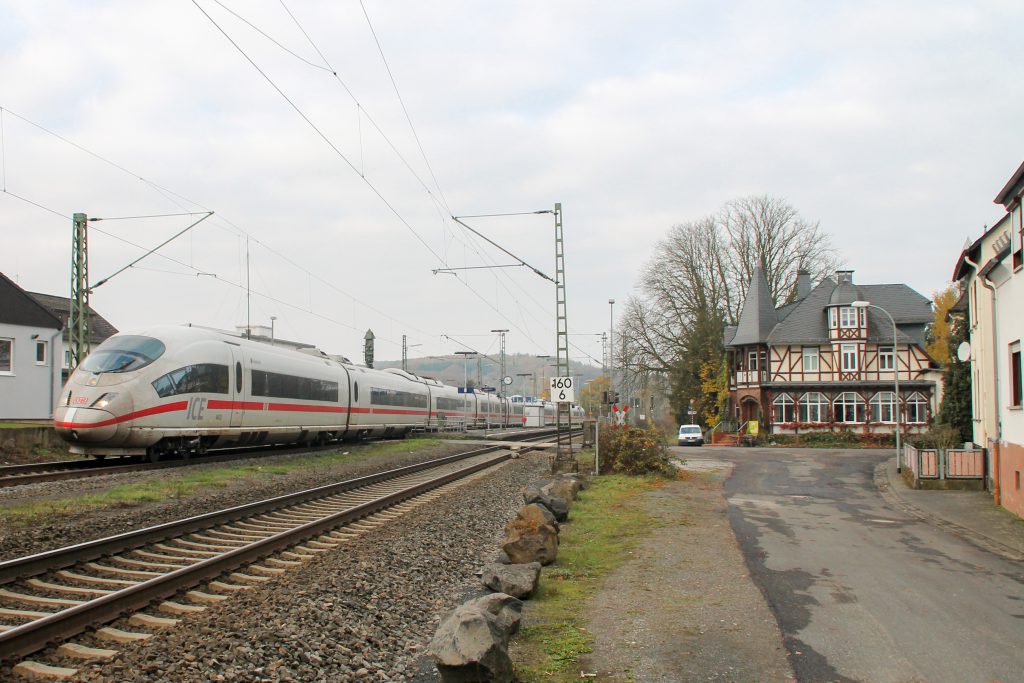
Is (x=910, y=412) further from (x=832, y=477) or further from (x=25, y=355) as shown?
(x=25, y=355)

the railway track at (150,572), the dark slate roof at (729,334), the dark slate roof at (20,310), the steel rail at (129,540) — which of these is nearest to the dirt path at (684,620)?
the railway track at (150,572)

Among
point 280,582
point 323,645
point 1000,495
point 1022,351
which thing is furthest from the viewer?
point 1000,495

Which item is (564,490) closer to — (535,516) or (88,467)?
(535,516)

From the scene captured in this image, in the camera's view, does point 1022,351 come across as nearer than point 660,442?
Yes

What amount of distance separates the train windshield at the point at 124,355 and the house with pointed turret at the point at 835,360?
41051mm

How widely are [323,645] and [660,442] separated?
18123mm

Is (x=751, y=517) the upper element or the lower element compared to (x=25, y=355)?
lower

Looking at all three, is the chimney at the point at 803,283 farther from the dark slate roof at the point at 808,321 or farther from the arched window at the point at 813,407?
the arched window at the point at 813,407

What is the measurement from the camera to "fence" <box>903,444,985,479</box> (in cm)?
1900

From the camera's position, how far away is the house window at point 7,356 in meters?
33.3

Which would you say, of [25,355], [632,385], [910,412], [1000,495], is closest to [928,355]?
[910,412]

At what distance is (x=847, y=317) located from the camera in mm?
51750

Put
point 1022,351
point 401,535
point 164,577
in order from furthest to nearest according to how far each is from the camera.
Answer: point 1022,351, point 401,535, point 164,577

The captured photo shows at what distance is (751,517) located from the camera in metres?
14.6
